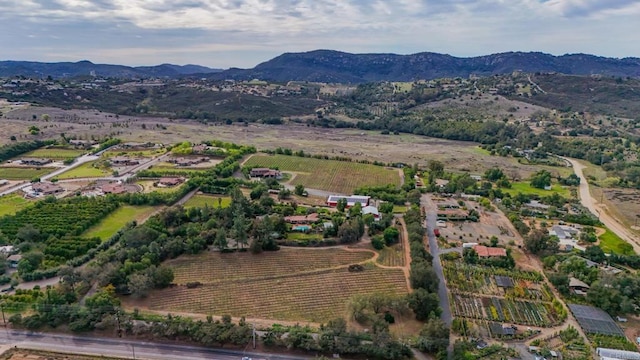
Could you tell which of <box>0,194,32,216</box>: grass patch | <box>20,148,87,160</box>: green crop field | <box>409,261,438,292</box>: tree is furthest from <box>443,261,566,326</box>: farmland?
<box>20,148,87,160</box>: green crop field

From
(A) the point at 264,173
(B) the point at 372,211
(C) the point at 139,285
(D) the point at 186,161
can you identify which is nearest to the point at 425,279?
(B) the point at 372,211

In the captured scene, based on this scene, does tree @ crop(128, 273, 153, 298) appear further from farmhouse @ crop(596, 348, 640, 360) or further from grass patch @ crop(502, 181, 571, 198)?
grass patch @ crop(502, 181, 571, 198)

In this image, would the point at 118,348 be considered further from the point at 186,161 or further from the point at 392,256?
the point at 186,161

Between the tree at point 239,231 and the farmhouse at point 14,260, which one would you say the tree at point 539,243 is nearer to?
the tree at point 239,231

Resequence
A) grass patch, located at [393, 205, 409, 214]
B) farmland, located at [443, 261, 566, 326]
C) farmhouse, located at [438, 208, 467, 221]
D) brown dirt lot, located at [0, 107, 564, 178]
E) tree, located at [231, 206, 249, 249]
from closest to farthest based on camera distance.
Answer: farmland, located at [443, 261, 566, 326], tree, located at [231, 206, 249, 249], farmhouse, located at [438, 208, 467, 221], grass patch, located at [393, 205, 409, 214], brown dirt lot, located at [0, 107, 564, 178]

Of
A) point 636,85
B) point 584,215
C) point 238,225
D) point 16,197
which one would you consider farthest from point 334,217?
point 636,85

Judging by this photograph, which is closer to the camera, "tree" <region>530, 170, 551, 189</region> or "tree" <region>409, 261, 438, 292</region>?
"tree" <region>409, 261, 438, 292</region>

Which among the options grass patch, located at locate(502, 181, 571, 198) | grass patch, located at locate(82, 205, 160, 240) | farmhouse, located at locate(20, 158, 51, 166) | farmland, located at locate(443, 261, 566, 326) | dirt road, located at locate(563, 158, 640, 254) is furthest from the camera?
farmhouse, located at locate(20, 158, 51, 166)
